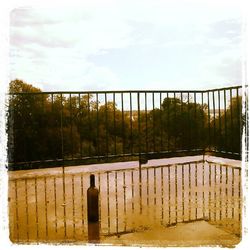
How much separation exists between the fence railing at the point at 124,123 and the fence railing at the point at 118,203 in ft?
1.56

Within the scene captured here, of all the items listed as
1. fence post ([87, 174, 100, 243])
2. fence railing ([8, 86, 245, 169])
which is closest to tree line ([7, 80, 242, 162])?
fence railing ([8, 86, 245, 169])

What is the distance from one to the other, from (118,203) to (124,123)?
6.38 feet

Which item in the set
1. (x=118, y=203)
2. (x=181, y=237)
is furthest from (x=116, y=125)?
(x=181, y=237)

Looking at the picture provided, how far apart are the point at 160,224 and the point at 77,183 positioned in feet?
4.84

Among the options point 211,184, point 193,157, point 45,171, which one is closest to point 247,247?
point 211,184

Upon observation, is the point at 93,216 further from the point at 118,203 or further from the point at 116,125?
the point at 116,125

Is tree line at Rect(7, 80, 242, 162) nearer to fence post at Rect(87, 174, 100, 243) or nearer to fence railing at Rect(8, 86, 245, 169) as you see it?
fence railing at Rect(8, 86, 245, 169)

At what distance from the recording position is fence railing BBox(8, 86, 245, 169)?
15.1 feet

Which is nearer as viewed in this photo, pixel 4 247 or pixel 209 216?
pixel 4 247

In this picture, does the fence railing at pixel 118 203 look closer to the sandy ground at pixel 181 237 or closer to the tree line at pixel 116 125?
the sandy ground at pixel 181 237

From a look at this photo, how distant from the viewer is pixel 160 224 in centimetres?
289

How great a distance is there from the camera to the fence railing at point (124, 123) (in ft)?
15.1

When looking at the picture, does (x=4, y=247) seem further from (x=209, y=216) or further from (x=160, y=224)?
(x=209, y=216)

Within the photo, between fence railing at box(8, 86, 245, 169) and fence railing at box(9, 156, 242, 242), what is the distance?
477mm
